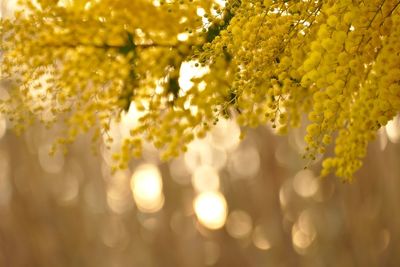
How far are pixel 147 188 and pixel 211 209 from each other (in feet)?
0.61

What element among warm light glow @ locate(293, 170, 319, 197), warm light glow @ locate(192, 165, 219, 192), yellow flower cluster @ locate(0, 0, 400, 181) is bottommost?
yellow flower cluster @ locate(0, 0, 400, 181)

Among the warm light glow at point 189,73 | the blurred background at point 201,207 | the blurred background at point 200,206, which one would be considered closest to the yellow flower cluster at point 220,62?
the warm light glow at point 189,73

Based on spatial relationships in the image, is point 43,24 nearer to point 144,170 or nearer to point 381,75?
point 381,75

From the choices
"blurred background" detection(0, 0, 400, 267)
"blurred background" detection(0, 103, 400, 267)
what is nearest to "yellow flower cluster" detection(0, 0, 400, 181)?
"blurred background" detection(0, 0, 400, 267)

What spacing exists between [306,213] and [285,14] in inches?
47.6

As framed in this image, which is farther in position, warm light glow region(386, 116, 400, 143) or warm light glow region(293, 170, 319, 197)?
warm light glow region(293, 170, 319, 197)

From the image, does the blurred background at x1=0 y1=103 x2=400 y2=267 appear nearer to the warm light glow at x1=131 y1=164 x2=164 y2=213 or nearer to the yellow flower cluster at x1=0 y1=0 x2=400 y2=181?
the warm light glow at x1=131 y1=164 x2=164 y2=213

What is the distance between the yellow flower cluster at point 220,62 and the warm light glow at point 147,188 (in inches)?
41.5

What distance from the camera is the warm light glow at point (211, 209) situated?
1797mm

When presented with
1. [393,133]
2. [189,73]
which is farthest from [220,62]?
[393,133]

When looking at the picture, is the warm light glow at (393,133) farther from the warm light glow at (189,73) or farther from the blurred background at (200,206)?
the warm light glow at (189,73)

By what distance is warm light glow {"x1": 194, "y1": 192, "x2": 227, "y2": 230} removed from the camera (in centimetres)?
180

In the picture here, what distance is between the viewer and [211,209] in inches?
71.5

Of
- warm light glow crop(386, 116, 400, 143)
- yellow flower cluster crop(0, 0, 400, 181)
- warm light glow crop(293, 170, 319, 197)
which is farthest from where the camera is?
warm light glow crop(293, 170, 319, 197)
